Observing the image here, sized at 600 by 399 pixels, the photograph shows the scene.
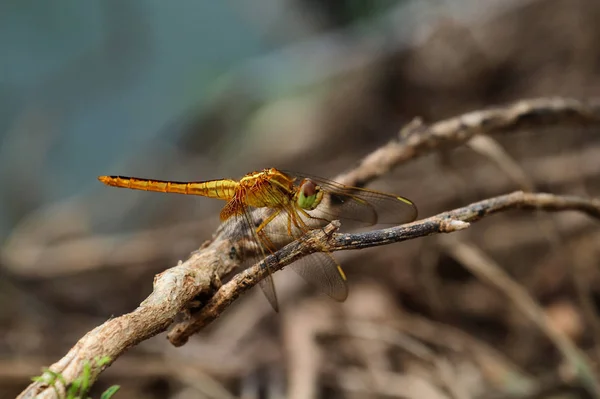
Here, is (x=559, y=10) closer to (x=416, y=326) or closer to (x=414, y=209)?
(x=416, y=326)

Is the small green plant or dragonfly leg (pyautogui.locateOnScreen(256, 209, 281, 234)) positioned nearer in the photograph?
the small green plant

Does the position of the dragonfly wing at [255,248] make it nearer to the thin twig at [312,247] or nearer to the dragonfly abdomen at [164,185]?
the thin twig at [312,247]

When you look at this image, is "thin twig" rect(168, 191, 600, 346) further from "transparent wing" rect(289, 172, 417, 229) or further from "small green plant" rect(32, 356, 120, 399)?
"transparent wing" rect(289, 172, 417, 229)

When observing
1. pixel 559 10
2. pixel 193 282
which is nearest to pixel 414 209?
pixel 193 282

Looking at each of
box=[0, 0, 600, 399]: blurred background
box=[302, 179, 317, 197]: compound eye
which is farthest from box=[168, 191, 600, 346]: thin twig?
box=[0, 0, 600, 399]: blurred background

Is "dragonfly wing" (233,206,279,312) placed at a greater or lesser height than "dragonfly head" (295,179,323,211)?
lesser
